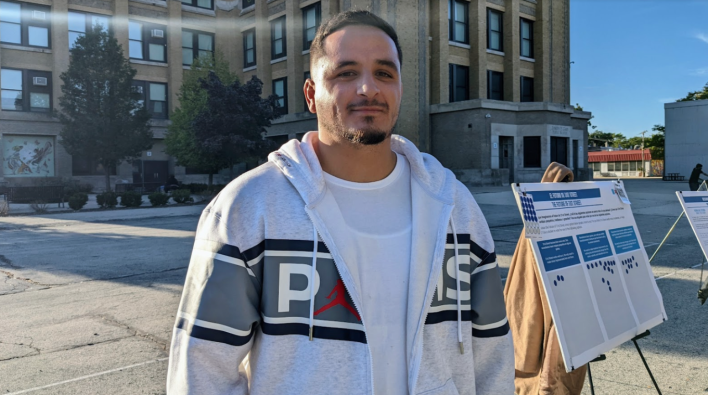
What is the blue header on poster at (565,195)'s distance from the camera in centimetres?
336

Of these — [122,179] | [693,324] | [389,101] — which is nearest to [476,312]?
[389,101]

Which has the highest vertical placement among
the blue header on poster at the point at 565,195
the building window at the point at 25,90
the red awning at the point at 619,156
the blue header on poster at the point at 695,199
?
the building window at the point at 25,90

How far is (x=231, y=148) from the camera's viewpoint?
2845 centimetres

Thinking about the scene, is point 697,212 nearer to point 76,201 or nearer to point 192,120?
point 76,201

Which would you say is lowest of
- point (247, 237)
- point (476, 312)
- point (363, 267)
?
point (476, 312)

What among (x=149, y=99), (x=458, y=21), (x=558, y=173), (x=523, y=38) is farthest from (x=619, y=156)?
(x=558, y=173)

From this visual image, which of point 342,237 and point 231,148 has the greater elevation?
point 231,148

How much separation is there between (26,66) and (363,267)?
40.2m

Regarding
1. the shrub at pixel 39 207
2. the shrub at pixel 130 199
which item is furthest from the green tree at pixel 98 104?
the shrub at pixel 39 207

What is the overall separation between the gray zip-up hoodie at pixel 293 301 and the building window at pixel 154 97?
132ft

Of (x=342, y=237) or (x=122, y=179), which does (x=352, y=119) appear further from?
(x=122, y=179)

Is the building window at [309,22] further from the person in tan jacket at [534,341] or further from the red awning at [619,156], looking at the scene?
the red awning at [619,156]

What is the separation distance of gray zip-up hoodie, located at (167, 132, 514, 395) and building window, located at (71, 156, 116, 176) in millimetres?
38775

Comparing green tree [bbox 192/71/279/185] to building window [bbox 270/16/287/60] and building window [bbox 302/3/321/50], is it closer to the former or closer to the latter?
building window [bbox 302/3/321/50]
